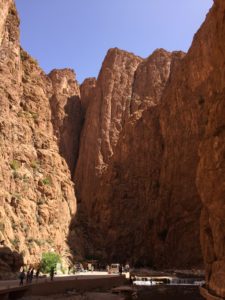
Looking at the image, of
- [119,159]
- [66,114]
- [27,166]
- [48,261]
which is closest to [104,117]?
[66,114]

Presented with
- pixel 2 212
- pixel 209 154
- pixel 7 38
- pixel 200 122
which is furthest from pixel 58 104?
pixel 209 154

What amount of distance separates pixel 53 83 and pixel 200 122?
1893 inches

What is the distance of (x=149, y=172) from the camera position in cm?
7294

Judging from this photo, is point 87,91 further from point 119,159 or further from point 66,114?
point 119,159

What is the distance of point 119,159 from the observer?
76.2 m

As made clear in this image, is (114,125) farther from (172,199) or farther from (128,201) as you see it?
(172,199)

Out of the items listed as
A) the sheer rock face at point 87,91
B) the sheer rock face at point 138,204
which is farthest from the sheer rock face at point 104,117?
the sheer rock face at point 138,204

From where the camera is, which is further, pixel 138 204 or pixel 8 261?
pixel 138 204

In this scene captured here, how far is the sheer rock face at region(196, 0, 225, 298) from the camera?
17.0 metres

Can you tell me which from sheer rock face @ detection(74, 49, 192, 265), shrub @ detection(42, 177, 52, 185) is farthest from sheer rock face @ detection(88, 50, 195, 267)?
shrub @ detection(42, 177, 52, 185)

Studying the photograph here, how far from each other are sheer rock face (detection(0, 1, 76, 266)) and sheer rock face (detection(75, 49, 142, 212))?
3187 cm

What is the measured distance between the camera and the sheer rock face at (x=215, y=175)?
16969 millimetres

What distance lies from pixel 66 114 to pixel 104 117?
35.3 ft

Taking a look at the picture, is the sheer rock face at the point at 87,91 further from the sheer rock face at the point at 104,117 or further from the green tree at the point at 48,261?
the green tree at the point at 48,261
